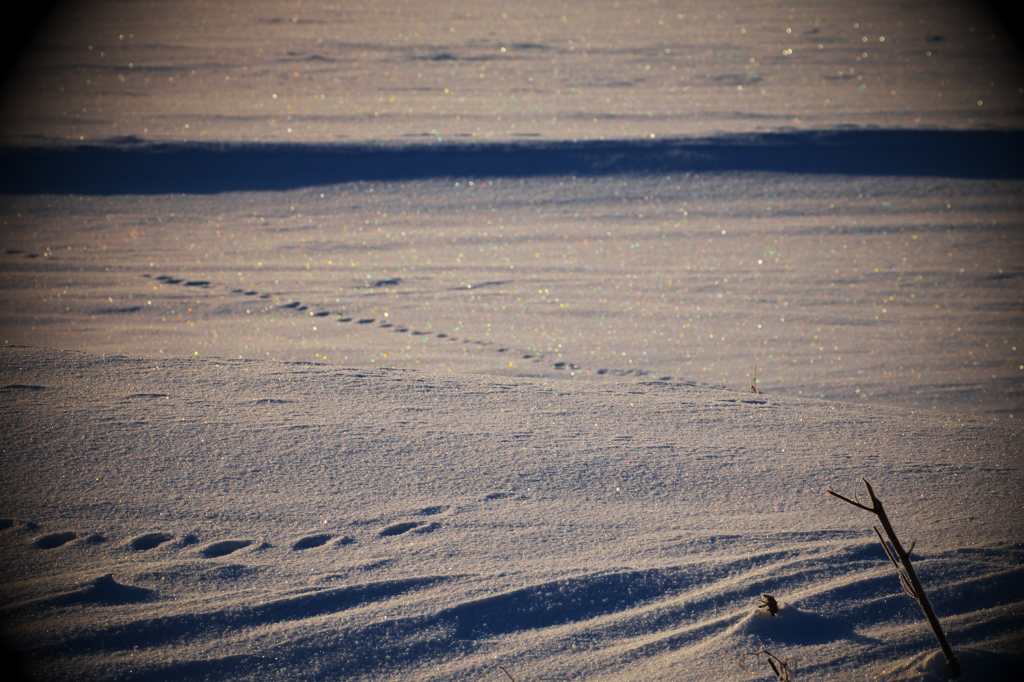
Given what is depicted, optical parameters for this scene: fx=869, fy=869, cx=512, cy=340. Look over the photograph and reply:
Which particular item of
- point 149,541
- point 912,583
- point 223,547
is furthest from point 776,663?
point 149,541

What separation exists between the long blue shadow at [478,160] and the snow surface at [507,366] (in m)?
0.03

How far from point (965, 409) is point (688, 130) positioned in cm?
411

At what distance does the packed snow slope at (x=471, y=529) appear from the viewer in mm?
1904

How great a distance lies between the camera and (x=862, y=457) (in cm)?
272

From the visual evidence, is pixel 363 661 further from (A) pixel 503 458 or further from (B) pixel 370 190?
(B) pixel 370 190

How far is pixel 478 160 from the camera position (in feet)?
21.9

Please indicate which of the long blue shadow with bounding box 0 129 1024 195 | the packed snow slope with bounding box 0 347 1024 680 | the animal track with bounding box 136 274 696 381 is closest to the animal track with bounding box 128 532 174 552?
the packed snow slope with bounding box 0 347 1024 680

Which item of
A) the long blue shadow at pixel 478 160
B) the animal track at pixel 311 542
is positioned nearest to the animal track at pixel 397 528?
the animal track at pixel 311 542

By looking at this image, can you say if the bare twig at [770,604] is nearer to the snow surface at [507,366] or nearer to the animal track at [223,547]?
the snow surface at [507,366]

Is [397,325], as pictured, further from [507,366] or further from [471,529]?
[471,529]

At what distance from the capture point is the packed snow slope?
1904 mm

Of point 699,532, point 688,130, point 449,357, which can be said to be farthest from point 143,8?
point 699,532

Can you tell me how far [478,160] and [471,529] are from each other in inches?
188

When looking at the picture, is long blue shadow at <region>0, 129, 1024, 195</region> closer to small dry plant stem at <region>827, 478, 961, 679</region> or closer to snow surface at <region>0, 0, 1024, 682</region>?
snow surface at <region>0, 0, 1024, 682</region>
